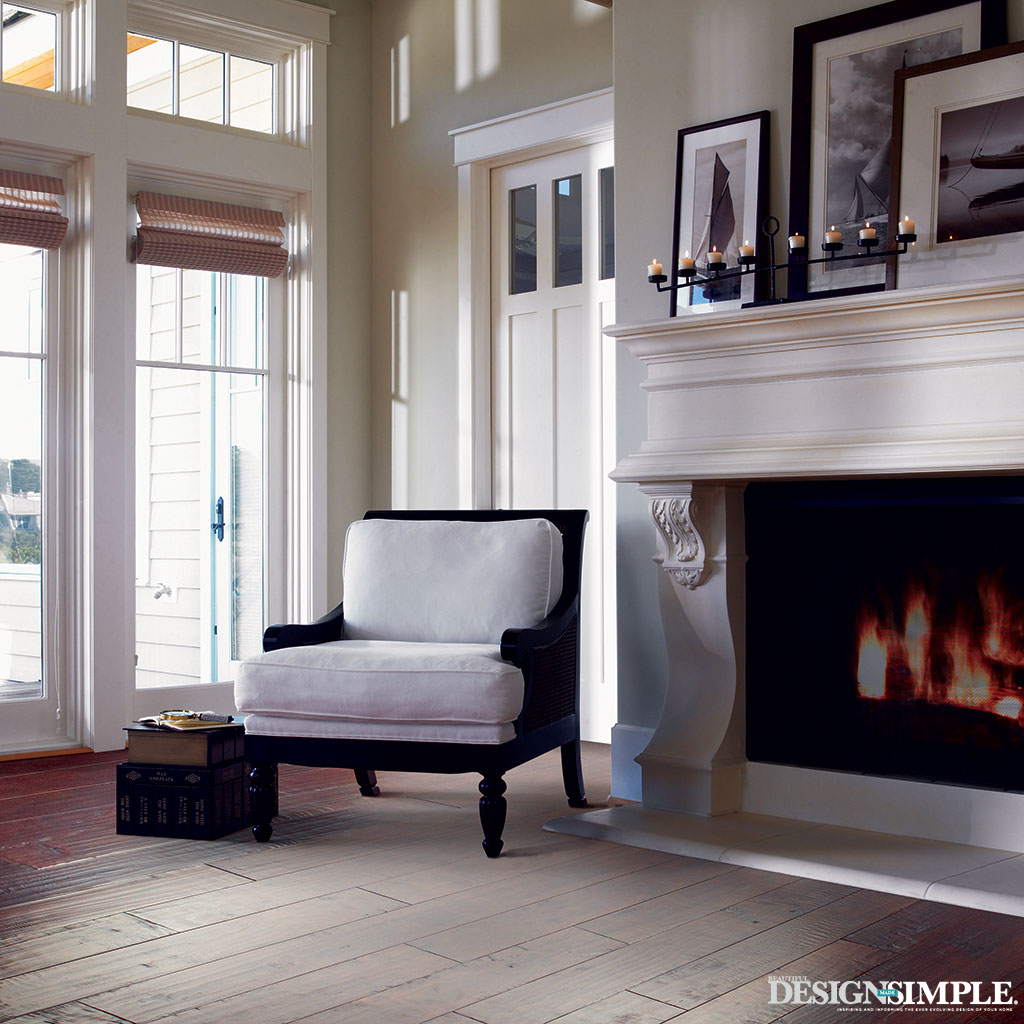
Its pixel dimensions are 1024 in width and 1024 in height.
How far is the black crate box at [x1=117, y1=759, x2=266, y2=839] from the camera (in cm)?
309

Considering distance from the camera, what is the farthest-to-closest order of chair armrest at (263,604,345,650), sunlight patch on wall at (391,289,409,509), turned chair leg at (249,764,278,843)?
sunlight patch on wall at (391,289,409,509), chair armrest at (263,604,345,650), turned chair leg at (249,764,278,843)

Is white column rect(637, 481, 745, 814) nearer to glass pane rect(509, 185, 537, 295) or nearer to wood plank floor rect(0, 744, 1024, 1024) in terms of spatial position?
wood plank floor rect(0, 744, 1024, 1024)

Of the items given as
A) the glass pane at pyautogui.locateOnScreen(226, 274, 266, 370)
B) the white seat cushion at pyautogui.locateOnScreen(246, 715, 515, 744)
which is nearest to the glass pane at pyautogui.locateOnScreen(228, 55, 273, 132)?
the glass pane at pyautogui.locateOnScreen(226, 274, 266, 370)

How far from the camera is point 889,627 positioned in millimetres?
3125

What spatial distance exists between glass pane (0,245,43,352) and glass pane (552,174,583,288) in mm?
1993

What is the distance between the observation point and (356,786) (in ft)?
12.4

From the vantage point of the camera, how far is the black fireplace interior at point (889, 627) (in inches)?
115

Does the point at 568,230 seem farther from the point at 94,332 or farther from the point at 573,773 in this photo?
the point at 573,773

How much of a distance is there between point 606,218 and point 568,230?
0.20m

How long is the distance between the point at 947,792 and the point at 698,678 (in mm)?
708

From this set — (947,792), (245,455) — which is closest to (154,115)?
(245,455)

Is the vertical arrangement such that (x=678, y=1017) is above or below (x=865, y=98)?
below

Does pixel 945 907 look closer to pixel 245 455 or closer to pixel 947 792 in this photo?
pixel 947 792

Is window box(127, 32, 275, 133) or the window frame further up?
window box(127, 32, 275, 133)
